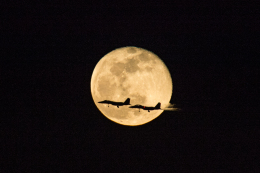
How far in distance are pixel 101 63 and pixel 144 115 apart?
13.1ft

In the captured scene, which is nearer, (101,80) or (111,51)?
(101,80)

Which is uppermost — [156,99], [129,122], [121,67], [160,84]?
[121,67]

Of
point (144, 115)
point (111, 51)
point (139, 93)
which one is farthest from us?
point (111, 51)

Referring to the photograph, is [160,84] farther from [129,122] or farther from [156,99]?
[129,122]

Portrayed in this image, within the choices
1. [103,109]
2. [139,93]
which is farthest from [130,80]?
[103,109]

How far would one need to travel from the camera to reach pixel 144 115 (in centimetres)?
1359

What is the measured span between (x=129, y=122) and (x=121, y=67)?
3325mm

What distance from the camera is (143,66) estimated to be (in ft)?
43.2

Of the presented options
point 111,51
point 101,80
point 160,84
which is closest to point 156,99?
point 160,84

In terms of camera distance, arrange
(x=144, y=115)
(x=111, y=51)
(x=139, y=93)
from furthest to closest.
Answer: (x=111, y=51) → (x=144, y=115) → (x=139, y=93)

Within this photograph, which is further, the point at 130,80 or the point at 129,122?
the point at 129,122

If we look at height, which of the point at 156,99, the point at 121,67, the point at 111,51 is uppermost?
the point at 111,51

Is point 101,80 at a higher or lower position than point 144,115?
higher

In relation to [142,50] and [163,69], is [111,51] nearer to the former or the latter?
[142,50]
